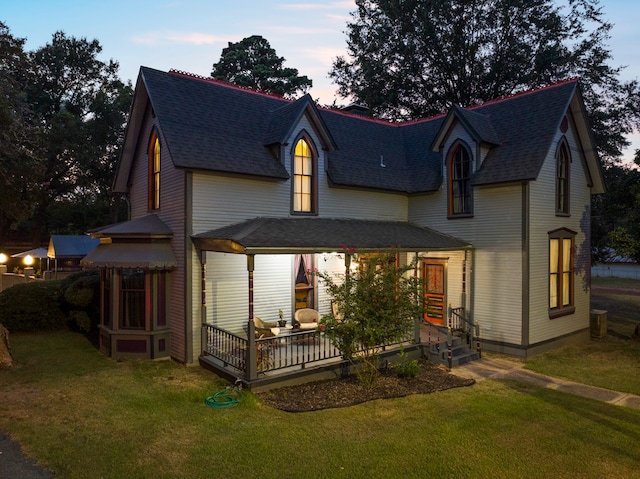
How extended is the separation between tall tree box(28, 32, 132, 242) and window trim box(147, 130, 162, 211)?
25217 mm

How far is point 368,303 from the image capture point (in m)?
10.6

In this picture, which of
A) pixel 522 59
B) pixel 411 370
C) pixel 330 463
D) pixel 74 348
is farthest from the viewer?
pixel 522 59

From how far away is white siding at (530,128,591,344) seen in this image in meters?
14.4

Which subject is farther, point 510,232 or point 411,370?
point 510,232

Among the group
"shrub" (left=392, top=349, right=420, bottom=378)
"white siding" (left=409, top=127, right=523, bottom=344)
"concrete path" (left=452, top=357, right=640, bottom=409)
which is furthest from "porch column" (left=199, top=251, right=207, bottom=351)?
"white siding" (left=409, top=127, right=523, bottom=344)

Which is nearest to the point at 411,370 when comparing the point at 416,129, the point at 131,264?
the point at 131,264

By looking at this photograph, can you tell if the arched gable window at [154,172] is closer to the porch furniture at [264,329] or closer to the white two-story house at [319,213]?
the white two-story house at [319,213]

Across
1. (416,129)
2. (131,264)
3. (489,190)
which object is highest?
(416,129)

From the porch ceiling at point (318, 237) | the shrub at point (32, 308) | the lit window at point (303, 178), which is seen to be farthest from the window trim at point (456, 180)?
the shrub at point (32, 308)

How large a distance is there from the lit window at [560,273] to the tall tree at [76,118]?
35.5 meters

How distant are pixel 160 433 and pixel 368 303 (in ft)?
17.9

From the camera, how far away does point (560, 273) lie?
1566 centimetres

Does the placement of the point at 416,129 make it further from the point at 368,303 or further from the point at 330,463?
the point at 330,463

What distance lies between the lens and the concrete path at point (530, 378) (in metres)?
10.2
